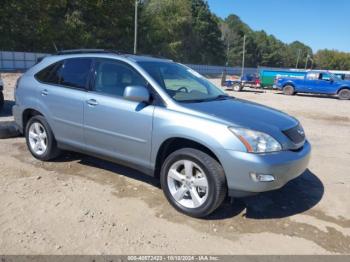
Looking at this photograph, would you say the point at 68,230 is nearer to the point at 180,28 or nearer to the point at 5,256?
the point at 5,256

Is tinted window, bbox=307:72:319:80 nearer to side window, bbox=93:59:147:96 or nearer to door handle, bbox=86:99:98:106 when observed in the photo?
side window, bbox=93:59:147:96

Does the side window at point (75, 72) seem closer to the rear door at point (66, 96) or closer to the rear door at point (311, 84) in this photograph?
the rear door at point (66, 96)

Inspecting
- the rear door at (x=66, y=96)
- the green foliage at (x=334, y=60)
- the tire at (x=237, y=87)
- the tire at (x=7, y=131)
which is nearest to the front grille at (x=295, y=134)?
the rear door at (x=66, y=96)

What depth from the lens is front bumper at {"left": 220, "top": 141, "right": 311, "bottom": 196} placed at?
145 inches

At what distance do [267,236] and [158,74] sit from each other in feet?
7.67

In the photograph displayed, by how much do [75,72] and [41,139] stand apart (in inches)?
50.6

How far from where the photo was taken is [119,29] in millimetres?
50781

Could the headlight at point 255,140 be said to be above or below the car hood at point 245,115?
below

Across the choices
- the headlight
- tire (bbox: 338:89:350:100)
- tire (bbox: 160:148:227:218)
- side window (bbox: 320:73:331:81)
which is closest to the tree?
side window (bbox: 320:73:331:81)

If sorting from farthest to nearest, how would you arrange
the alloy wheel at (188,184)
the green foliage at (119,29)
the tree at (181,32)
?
the tree at (181,32) → the green foliage at (119,29) → the alloy wheel at (188,184)

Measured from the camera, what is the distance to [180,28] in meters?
68.8

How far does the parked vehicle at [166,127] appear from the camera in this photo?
12.4ft

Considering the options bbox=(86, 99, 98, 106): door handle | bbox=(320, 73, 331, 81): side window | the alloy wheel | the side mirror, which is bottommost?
the alloy wheel

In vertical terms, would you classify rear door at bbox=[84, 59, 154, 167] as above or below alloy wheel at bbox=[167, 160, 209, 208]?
above
